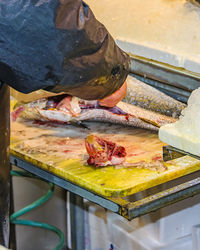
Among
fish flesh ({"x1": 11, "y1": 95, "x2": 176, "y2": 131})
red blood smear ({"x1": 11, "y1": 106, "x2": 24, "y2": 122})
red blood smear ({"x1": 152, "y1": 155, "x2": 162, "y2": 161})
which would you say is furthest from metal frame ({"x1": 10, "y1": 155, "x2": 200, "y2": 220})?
red blood smear ({"x1": 11, "y1": 106, "x2": 24, "y2": 122})

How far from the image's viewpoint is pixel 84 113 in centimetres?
263

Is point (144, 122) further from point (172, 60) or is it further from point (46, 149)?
point (46, 149)

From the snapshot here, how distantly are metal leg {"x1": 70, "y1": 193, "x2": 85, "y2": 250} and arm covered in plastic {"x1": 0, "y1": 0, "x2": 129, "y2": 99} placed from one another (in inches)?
54.8

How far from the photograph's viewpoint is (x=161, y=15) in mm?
2750

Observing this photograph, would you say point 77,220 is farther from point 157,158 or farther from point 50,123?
point 157,158

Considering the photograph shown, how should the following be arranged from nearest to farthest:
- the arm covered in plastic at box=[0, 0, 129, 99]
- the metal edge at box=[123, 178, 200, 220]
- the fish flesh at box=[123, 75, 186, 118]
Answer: the arm covered in plastic at box=[0, 0, 129, 99]
the metal edge at box=[123, 178, 200, 220]
the fish flesh at box=[123, 75, 186, 118]

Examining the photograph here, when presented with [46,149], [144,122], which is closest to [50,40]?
[46,149]

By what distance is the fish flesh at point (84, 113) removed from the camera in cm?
250

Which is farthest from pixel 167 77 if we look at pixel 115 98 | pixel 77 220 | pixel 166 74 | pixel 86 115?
pixel 77 220

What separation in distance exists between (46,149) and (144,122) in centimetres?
58

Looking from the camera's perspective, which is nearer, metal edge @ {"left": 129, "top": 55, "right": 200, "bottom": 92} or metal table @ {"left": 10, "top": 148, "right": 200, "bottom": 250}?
metal table @ {"left": 10, "top": 148, "right": 200, "bottom": 250}

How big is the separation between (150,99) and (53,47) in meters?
1.06

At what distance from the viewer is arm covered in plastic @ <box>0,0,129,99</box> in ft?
5.15

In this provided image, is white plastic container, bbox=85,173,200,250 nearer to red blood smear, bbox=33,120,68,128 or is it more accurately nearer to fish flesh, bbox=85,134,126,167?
fish flesh, bbox=85,134,126,167
